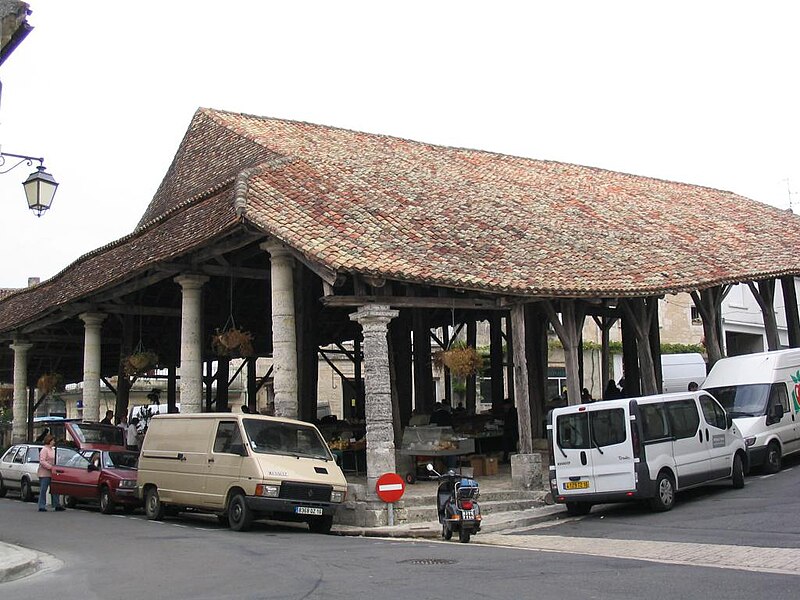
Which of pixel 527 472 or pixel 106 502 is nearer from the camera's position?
pixel 527 472

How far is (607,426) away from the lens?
14.1 m

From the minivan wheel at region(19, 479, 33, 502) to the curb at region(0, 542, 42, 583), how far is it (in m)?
11.0

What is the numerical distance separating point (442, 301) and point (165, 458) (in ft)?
19.0

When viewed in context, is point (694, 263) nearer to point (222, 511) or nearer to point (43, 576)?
point (222, 511)

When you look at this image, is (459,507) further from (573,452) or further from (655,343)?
(655,343)

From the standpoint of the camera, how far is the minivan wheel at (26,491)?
2130 centimetres

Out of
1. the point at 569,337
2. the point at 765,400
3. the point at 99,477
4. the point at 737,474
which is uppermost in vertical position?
the point at 569,337

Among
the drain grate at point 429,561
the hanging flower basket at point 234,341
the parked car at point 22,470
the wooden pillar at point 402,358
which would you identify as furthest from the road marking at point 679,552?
the parked car at point 22,470

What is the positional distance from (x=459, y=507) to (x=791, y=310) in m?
16.8

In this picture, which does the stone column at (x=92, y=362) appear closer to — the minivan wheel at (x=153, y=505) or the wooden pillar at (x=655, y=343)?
the minivan wheel at (x=153, y=505)

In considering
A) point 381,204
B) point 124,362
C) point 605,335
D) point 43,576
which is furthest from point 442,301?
point 605,335

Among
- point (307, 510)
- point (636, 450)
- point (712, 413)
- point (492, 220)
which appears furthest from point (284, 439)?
point (492, 220)

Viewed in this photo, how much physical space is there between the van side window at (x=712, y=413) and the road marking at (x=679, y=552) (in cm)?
437

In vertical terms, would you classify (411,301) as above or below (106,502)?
above
